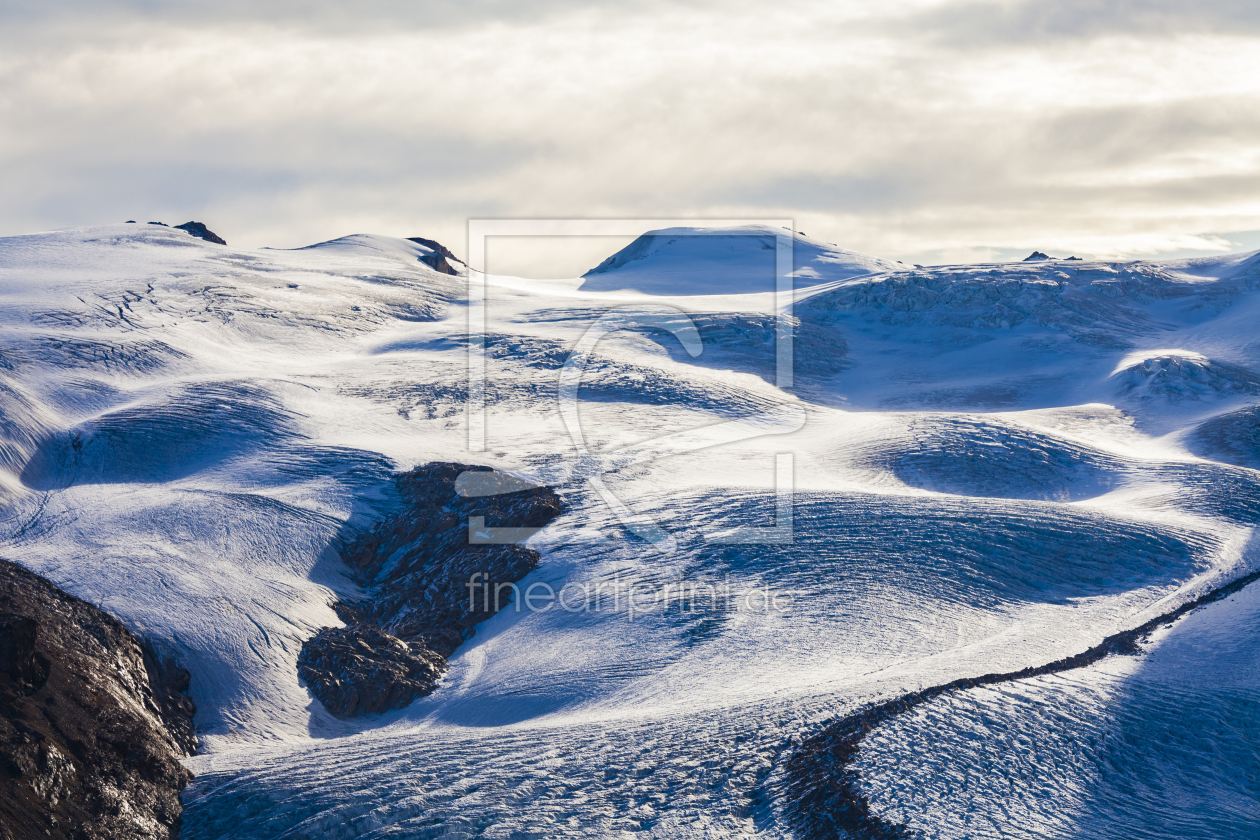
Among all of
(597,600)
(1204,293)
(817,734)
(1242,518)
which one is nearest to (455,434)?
(597,600)

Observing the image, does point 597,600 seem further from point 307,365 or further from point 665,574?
point 307,365

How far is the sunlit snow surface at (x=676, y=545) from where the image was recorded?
1675 centimetres

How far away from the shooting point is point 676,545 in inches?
1085

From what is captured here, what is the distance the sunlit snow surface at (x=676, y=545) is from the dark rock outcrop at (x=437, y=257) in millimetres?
25774

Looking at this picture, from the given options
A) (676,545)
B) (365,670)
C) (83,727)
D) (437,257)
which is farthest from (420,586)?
(437,257)

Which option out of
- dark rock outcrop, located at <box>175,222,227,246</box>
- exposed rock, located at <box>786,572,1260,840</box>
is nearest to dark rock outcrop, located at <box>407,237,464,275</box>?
dark rock outcrop, located at <box>175,222,227,246</box>

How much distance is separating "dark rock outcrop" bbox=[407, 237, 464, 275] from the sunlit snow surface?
25.8 metres

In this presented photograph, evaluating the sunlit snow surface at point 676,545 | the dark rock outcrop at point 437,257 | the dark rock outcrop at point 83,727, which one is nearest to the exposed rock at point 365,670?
the sunlit snow surface at point 676,545

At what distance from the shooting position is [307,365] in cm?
4656

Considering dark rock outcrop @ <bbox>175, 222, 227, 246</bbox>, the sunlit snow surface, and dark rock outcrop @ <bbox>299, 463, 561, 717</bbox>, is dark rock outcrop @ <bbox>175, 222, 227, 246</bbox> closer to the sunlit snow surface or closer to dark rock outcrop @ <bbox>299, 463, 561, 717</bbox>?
the sunlit snow surface

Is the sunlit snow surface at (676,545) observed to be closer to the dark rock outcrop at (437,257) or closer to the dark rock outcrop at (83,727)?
the dark rock outcrop at (83,727)

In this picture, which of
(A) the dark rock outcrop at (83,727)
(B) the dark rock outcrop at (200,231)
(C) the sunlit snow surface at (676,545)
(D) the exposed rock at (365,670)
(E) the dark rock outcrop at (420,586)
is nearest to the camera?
(A) the dark rock outcrop at (83,727)

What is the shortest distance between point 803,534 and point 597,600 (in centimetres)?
677

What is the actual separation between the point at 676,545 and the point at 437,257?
64.2 m
